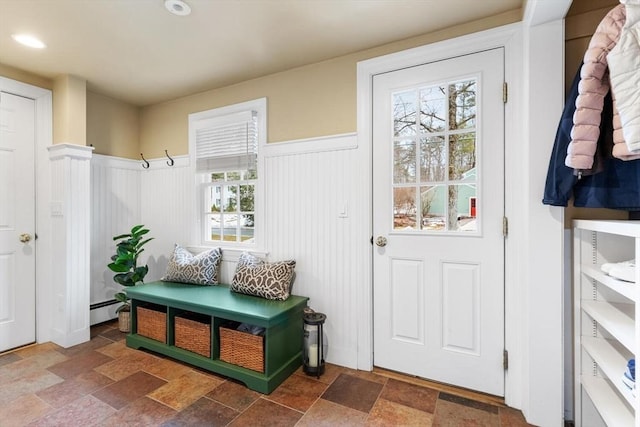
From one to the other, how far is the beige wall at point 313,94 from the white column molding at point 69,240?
48.3 inches

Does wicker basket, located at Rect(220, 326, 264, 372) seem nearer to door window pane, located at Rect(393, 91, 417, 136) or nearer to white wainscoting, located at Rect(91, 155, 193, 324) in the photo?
white wainscoting, located at Rect(91, 155, 193, 324)

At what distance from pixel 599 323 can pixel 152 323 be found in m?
3.02

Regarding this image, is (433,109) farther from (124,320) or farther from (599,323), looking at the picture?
(124,320)

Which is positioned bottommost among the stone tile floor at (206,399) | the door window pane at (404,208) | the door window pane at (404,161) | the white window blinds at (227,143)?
the stone tile floor at (206,399)

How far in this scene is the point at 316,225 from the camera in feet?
8.21

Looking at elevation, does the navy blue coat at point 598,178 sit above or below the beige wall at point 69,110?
below

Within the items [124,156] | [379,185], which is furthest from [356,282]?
[124,156]

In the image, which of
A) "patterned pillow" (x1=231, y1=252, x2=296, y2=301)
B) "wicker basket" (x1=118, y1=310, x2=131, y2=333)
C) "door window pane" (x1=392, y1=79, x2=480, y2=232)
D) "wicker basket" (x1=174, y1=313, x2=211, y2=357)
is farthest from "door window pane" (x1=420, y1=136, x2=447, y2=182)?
"wicker basket" (x1=118, y1=310, x2=131, y2=333)

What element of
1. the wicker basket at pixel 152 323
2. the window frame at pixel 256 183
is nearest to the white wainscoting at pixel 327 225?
the window frame at pixel 256 183

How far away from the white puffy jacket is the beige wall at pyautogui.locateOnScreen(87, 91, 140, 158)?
156 inches

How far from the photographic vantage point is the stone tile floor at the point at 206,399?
177cm

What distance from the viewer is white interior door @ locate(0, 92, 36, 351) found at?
2.63 metres

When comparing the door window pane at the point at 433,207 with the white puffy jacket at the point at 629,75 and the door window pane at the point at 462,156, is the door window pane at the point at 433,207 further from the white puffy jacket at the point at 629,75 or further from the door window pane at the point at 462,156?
the white puffy jacket at the point at 629,75

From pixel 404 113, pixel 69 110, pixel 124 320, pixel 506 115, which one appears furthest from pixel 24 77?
pixel 506 115
